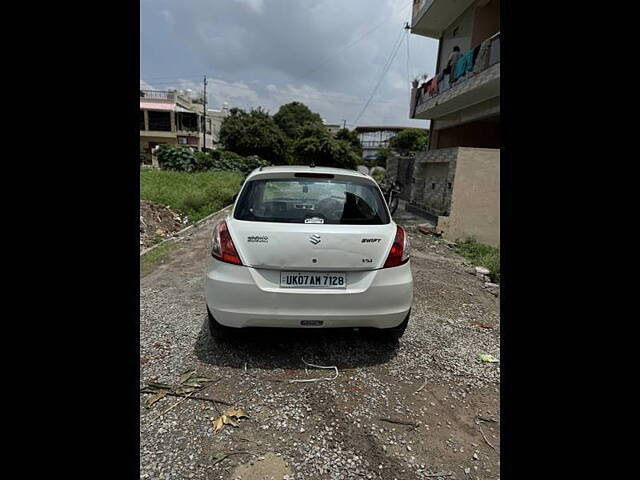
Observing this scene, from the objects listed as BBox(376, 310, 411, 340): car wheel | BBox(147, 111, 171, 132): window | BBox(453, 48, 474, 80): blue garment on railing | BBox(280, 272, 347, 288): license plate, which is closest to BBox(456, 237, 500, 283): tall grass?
BBox(376, 310, 411, 340): car wheel

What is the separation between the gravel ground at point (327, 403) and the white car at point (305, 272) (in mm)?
407

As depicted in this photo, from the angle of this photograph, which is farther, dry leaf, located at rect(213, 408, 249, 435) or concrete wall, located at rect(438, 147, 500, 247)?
concrete wall, located at rect(438, 147, 500, 247)

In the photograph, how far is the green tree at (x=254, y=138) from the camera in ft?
133

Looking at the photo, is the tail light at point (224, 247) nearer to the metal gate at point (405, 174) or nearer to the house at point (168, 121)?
the metal gate at point (405, 174)

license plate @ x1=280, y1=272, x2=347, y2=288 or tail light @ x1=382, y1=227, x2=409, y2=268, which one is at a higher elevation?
tail light @ x1=382, y1=227, x2=409, y2=268

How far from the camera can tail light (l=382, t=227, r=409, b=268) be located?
123 inches

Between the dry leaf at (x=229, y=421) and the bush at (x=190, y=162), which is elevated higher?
the bush at (x=190, y=162)

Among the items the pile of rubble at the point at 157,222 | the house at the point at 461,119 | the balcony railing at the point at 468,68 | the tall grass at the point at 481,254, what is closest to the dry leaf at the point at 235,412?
the tall grass at the point at 481,254

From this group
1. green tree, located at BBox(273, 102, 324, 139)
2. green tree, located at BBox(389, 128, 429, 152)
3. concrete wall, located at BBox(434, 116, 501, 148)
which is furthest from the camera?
green tree, located at BBox(273, 102, 324, 139)

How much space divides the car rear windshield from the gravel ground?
1178mm

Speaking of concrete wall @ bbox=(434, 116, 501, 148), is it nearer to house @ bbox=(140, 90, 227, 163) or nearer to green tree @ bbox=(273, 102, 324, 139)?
house @ bbox=(140, 90, 227, 163)
